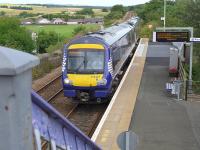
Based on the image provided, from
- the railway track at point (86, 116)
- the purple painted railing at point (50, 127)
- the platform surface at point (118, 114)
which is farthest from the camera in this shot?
the railway track at point (86, 116)

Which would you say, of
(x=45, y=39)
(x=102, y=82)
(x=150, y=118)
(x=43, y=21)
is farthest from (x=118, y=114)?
(x=43, y=21)

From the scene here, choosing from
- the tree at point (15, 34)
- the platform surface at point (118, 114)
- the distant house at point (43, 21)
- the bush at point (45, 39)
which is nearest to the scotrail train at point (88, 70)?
the platform surface at point (118, 114)

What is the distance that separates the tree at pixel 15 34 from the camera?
81.8 meters

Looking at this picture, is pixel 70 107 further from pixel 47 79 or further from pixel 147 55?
pixel 147 55

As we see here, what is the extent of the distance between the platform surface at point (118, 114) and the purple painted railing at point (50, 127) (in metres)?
9.64

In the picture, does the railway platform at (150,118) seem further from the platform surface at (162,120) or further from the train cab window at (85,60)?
the train cab window at (85,60)

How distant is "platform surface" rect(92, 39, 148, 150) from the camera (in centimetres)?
1305

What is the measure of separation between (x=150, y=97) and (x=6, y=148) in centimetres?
1847

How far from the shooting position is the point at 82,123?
55.5 feet

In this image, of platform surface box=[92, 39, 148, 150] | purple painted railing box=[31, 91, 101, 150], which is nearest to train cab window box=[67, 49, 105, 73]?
platform surface box=[92, 39, 148, 150]

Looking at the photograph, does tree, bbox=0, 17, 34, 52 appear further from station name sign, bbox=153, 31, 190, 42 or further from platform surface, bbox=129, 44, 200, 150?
platform surface, bbox=129, 44, 200, 150

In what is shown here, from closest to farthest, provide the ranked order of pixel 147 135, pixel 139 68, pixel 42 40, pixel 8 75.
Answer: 1. pixel 8 75
2. pixel 147 135
3. pixel 139 68
4. pixel 42 40

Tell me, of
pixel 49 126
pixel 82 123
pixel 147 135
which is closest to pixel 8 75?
pixel 49 126

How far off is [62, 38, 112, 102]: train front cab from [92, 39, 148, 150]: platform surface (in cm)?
86
